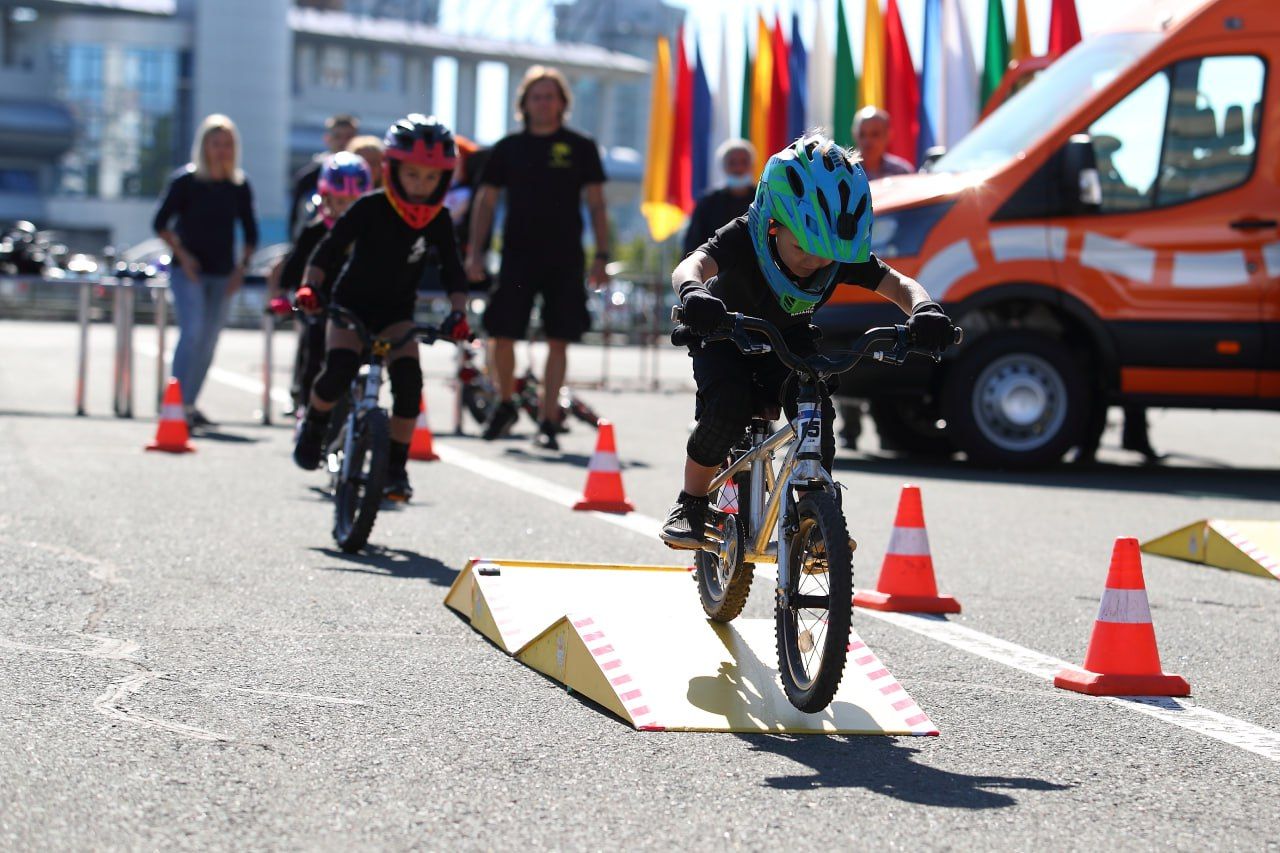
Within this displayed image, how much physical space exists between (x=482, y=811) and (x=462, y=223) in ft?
37.0

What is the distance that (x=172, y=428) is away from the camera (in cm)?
1247

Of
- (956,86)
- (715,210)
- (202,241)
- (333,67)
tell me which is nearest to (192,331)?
(202,241)

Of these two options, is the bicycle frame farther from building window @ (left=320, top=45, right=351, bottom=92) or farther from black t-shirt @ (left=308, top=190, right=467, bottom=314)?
building window @ (left=320, top=45, right=351, bottom=92)

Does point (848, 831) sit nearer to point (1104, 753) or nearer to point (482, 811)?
point (482, 811)

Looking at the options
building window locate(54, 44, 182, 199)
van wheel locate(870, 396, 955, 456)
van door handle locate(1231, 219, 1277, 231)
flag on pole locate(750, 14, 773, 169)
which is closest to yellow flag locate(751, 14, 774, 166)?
flag on pole locate(750, 14, 773, 169)

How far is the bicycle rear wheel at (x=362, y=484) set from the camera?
27.0 feet

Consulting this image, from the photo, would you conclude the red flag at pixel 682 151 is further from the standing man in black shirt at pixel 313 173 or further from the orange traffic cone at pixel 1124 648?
the orange traffic cone at pixel 1124 648

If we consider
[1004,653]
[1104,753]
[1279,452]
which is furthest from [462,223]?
[1104,753]

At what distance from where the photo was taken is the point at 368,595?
7.24 meters

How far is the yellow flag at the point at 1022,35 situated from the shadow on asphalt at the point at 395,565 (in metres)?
17.6

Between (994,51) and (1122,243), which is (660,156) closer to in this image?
(994,51)

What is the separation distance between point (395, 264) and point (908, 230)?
14.9 feet

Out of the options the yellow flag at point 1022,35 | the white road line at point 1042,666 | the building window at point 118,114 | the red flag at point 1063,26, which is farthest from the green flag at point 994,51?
the building window at point 118,114

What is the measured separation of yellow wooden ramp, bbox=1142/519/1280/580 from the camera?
862 cm
